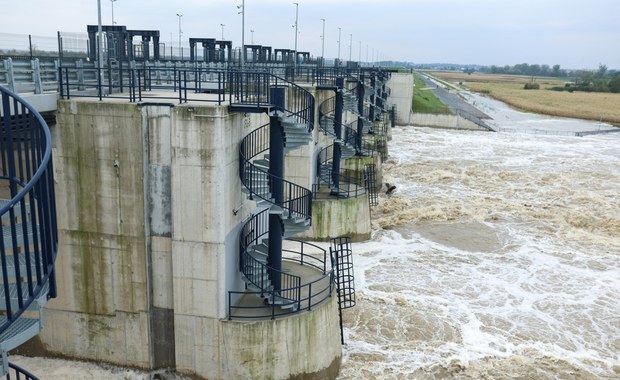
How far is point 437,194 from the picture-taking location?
1378 inches

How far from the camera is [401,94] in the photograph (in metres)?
68.2

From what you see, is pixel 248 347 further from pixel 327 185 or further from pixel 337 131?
pixel 337 131

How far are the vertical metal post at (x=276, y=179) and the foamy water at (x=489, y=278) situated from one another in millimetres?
3413

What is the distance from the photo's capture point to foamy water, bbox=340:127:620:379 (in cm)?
1600

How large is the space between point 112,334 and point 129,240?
2.23m

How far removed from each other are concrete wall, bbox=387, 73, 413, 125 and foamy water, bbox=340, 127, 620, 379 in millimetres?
27090

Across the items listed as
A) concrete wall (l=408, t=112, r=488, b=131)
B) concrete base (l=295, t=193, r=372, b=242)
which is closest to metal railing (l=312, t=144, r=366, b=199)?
concrete base (l=295, t=193, r=372, b=242)

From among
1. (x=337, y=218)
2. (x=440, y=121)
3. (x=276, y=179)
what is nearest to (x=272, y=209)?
(x=276, y=179)

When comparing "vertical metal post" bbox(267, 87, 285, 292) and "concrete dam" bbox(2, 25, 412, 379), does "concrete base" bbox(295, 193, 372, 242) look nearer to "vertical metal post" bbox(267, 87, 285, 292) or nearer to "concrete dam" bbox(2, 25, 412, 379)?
"vertical metal post" bbox(267, 87, 285, 292)

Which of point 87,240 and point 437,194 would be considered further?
point 437,194

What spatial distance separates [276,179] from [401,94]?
188 feet

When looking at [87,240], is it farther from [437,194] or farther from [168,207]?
[437,194]

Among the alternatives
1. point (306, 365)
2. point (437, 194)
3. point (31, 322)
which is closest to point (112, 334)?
point (306, 365)

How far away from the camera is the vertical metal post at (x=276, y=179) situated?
1242cm
